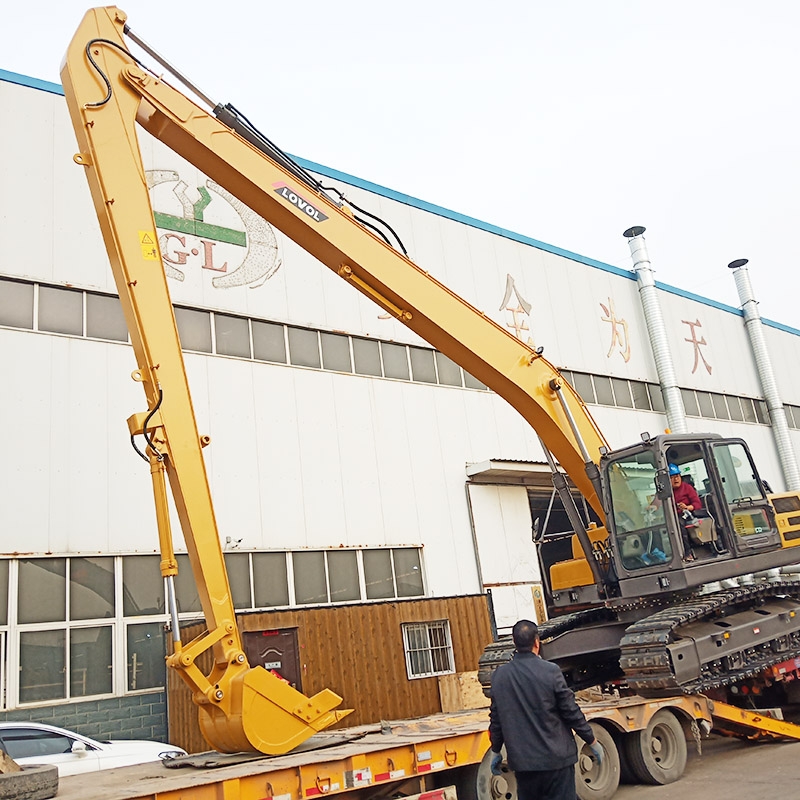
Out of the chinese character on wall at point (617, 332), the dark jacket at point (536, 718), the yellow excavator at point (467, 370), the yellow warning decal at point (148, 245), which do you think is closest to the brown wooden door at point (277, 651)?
the yellow excavator at point (467, 370)

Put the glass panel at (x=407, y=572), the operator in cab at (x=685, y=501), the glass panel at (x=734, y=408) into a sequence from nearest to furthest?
the operator in cab at (x=685, y=501) → the glass panel at (x=407, y=572) → the glass panel at (x=734, y=408)

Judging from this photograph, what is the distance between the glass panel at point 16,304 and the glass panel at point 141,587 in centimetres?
438

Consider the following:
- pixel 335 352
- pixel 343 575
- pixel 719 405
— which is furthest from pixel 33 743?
pixel 719 405

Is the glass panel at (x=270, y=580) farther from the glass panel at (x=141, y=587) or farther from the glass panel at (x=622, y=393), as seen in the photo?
the glass panel at (x=622, y=393)

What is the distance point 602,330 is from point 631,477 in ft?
46.4

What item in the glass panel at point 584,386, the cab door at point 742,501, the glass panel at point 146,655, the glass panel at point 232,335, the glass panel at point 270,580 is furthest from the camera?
the glass panel at point 584,386

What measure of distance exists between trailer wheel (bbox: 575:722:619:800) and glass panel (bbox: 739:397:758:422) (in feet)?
69.4

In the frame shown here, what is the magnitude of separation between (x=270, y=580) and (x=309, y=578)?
2.78 ft

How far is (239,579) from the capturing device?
15.1m

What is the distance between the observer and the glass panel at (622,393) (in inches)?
940

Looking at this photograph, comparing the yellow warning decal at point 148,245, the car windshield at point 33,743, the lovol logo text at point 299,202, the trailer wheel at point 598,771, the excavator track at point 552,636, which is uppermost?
the lovol logo text at point 299,202

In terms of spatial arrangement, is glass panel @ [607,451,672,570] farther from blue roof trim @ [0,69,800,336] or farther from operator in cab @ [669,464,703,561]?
blue roof trim @ [0,69,800,336]

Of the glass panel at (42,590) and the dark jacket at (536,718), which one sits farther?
the glass panel at (42,590)

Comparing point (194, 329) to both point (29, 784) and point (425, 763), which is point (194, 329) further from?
point (29, 784)
